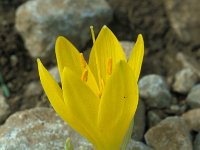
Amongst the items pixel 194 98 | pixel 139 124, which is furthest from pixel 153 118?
pixel 194 98

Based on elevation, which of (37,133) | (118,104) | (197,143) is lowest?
(197,143)

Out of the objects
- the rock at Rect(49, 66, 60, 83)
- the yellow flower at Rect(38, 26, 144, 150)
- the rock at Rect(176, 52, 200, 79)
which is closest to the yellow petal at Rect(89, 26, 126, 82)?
the yellow flower at Rect(38, 26, 144, 150)

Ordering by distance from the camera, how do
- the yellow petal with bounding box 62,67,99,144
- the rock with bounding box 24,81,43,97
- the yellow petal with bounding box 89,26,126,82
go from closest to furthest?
the yellow petal with bounding box 62,67,99,144, the yellow petal with bounding box 89,26,126,82, the rock with bounding box 24,81,43,97

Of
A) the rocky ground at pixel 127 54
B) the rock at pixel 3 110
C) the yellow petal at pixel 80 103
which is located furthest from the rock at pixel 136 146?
the rock at pixel 3 110

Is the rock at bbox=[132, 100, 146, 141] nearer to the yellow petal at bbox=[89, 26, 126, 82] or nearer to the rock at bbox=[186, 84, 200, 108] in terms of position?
the rock at bbox=[186, 84, 200, 108]

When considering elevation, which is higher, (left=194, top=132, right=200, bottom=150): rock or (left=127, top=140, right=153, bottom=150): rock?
(left=127, top=140, right=153, bottom=150): rock

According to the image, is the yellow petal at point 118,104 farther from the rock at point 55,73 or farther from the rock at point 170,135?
the rock at point 55,73

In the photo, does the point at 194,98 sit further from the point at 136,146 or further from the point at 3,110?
the point at 3,110
